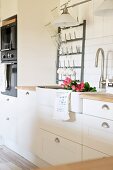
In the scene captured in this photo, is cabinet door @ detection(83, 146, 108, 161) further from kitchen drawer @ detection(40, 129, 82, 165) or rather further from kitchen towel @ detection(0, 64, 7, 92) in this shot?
kitchen towel @ detection(0, 64, 7, 92)

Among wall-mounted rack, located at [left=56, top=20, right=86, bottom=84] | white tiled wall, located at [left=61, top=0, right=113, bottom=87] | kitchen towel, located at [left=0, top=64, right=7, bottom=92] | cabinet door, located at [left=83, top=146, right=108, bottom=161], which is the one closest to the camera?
cabinet door, located at [left=83, top=146, right=108, bottom=161]

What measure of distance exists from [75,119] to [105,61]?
2.83 ft

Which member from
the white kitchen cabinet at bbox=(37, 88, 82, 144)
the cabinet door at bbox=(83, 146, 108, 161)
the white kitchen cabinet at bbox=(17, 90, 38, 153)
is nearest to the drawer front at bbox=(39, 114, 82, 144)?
the white kitchen cabinet at bbox=(37, 88, 82, 144)

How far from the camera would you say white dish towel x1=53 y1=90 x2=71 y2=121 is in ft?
8.27

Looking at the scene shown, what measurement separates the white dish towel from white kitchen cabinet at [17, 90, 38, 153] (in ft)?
1.76

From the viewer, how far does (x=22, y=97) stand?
343cm

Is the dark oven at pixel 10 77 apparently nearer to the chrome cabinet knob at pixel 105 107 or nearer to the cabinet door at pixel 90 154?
the cabinet door at pixel 90 154

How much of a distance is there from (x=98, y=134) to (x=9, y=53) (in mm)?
2184

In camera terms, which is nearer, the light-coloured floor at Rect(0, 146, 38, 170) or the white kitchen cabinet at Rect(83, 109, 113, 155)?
the white kitchen cabinet at Rect(83, 109, 113, 155)

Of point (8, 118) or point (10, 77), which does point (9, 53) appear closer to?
point (10, 77)

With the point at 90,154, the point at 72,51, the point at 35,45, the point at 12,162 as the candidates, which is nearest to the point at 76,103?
the point at 90,154

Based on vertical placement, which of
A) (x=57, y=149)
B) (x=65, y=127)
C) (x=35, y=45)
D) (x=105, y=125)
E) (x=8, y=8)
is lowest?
(x=57, y=149)

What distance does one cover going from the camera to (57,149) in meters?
2.74

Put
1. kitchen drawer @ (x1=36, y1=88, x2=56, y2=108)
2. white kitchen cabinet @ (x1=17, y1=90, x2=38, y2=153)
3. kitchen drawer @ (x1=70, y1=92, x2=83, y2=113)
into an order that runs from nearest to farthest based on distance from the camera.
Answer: kitchen drawer @ (x1=70, y1=92, x2=83, y2=113)
kitchen drawer @ (x1=36, y1=88, x2=56, y2=108)
white kitchen cabinet @ (x1=17, y1=90, x2=38, y2=153)
